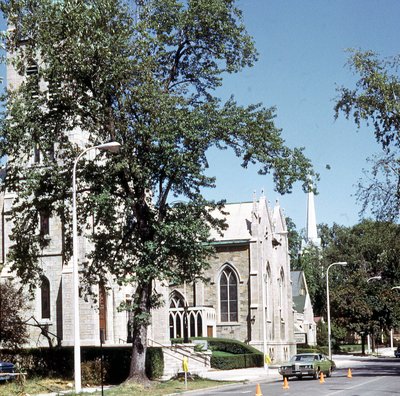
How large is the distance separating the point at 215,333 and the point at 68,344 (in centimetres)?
1950

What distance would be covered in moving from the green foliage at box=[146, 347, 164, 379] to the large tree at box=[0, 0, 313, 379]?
4.86 metres

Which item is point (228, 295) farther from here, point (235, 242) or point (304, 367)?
point (304, 367)

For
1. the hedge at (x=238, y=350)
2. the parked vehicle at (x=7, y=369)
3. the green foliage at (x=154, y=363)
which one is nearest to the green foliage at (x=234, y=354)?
the hedge at (x=238, y=350)

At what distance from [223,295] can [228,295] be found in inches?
17.5

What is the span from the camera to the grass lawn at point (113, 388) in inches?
1125

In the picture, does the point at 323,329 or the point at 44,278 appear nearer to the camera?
the point at 44,278

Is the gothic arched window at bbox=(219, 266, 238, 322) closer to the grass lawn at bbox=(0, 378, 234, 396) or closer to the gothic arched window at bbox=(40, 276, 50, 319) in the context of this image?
the gothic arched window at bbox=(40, 276, 50, 319)

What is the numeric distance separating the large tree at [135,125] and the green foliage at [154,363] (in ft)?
16.0

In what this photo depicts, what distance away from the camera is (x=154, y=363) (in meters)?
36.9

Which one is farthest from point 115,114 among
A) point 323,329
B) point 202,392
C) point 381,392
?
point 323,329

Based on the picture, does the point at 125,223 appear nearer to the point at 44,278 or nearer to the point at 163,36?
the point at 163,36

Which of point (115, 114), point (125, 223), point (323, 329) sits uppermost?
point (115, 114)

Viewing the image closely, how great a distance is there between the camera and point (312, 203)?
151750 millimetres

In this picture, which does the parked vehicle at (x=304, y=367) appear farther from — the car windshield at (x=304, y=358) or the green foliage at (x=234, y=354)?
the green foliage at (x=234, y=354)
